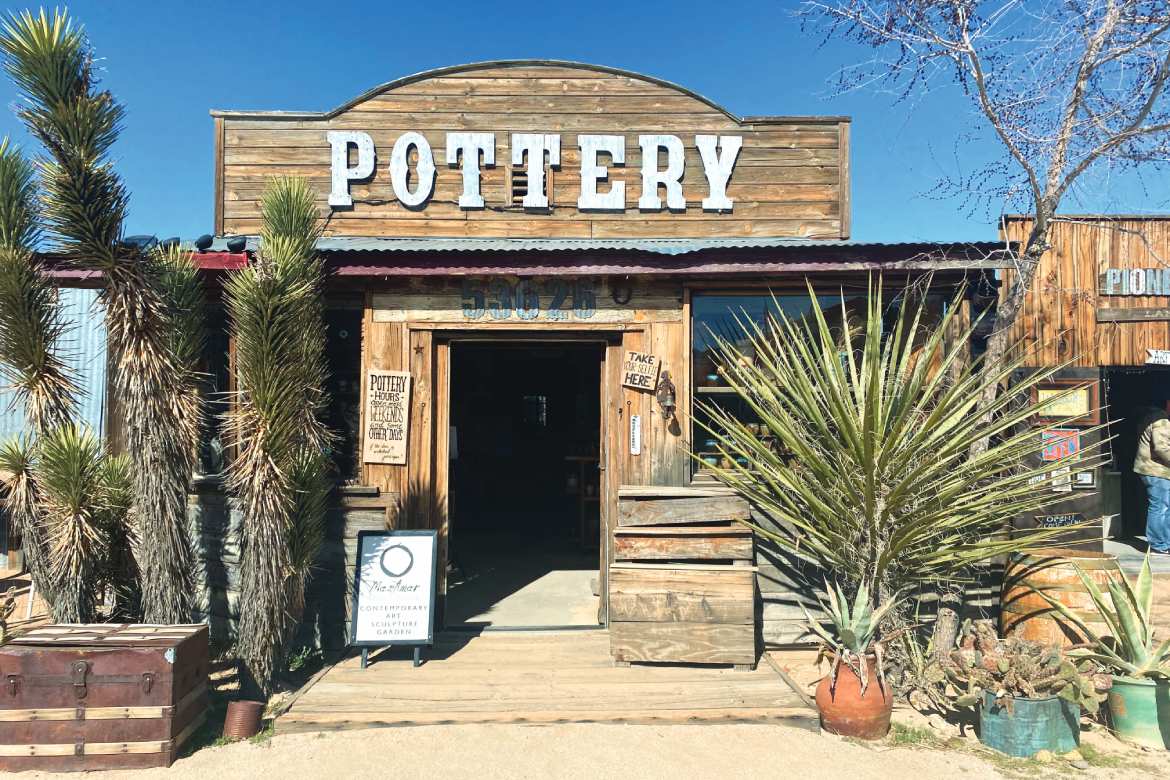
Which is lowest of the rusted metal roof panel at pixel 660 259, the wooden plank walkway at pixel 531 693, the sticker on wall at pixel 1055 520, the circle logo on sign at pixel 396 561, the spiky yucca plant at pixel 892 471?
the wooden plank walkway at pixel 531 693

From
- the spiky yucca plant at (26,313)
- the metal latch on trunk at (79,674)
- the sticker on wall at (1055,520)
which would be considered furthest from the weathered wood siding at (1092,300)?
the metal latch on trunk at (79,674)

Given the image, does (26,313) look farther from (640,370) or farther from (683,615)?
(683,615)

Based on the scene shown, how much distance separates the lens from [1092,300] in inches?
353

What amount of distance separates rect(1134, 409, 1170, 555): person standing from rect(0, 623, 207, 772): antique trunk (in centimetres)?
1030

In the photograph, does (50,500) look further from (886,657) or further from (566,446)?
(566,446)

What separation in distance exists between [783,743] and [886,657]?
42.7 inches

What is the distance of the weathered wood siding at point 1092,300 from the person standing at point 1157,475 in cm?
99

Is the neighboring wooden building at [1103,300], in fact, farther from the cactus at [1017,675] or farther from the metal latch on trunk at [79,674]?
the metal latch on trunk at [79,674]

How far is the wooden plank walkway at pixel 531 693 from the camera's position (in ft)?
14.1

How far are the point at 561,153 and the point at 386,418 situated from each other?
3383mm

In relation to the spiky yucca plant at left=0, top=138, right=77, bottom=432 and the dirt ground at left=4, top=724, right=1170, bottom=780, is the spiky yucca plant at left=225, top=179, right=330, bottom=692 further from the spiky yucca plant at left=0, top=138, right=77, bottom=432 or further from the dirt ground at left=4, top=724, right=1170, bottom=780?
the spiky yucca plant at left=0, top=138, right=77, bottom=432

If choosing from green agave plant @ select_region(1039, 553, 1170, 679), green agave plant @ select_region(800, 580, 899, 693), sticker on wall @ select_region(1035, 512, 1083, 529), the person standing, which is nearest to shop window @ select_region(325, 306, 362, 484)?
green agave plant @ select_region(800, 580, 899, 693)

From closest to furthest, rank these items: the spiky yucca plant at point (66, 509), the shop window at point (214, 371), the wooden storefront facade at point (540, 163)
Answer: the spiky yucca plant at point (66, 509) → the shop window at point (214, 371) → the wooden storefront facade at point (540, 163)

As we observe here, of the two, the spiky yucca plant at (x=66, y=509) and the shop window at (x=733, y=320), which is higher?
the shop window at (x=733, y=320)
